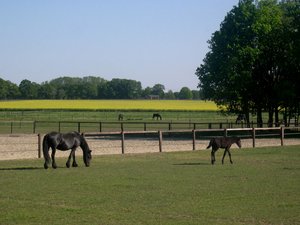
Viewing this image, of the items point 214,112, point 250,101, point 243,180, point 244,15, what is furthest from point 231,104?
point 214,112

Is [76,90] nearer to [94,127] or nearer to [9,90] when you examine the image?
[9,90]

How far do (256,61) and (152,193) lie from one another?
119 feet

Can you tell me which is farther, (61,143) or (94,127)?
(94,127)

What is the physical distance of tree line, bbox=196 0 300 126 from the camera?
4631cm

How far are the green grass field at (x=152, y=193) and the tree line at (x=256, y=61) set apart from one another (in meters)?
25.2

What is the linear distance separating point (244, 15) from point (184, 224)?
137ft

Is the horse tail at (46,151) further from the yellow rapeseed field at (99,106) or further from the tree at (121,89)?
the tree at (121,89)

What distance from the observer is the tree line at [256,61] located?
152 feet

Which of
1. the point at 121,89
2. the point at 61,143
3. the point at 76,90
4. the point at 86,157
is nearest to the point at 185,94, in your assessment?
the point at 121,89

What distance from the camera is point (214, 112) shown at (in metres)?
94.6

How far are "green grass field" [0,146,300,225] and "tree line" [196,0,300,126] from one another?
991 inches

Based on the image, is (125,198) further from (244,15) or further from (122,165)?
(244,15)

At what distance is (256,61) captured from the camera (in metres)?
48.2

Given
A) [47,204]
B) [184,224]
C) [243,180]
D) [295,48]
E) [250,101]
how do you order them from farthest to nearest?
[250,101]
[295,48]
[243,180]
[47,204]
[184,224]
